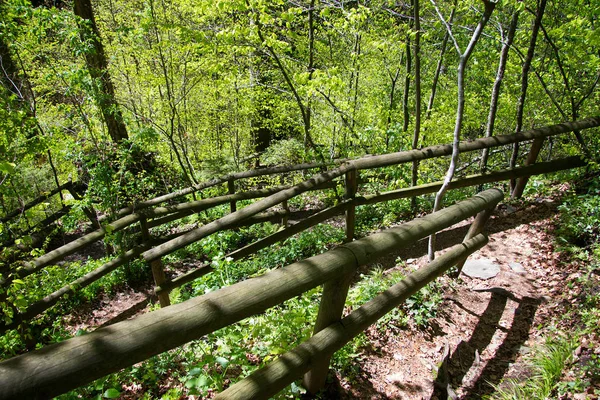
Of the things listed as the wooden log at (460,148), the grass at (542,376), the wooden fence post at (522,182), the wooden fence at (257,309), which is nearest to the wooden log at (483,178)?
the wooden fence post at (522,182)

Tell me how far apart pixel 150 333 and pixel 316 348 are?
1.08 meters

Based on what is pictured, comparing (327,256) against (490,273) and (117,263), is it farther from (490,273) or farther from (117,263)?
(117,263)

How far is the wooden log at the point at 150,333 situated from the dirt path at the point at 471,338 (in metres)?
1.46

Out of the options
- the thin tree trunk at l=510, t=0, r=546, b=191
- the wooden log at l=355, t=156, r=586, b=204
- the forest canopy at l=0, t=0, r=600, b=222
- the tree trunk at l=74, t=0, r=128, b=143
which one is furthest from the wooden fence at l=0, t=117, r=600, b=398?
the tree trunk at l=74, t=0, r=128, b=143

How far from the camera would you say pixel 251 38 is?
6.16 metres

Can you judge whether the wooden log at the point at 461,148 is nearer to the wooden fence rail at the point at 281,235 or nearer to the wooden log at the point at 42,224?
the wooden fence rail at the point at 281,235

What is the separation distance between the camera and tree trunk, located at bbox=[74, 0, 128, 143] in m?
6.03

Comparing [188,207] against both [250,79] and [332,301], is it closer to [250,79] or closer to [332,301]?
[332,301]

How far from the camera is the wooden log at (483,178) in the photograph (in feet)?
16.3

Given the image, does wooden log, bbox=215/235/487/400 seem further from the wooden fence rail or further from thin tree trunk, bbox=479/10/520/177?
thin tree trunk, bbox=479/10/520/177

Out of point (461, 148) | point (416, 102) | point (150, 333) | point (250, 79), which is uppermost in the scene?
point (250, 79)

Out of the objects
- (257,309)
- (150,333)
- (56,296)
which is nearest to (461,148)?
(257,309)

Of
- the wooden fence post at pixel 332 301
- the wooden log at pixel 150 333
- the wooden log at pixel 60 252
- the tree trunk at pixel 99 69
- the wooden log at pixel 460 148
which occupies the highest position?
the tree trunk at pixel 99 69

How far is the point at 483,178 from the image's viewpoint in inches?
204
